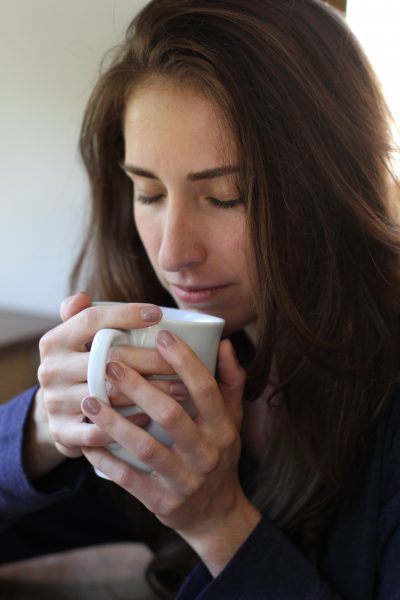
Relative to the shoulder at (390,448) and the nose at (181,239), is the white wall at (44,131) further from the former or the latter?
the shoulder at (390,448)

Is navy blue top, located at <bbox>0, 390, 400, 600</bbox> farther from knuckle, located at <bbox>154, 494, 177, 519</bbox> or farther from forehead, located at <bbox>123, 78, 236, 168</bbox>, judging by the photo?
forehead, located at <bbox>123, 78, 236, 168</bbox>

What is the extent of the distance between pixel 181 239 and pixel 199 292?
9cm

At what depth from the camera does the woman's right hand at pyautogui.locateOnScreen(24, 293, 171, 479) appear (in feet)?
2.06

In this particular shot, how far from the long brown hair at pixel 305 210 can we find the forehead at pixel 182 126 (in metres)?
0.01

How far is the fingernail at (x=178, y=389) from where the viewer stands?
2.14 ft

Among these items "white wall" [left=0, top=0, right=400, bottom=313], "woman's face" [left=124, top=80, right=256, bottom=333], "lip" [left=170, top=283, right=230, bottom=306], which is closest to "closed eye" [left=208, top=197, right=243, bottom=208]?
"woman's face" [left=124, top=80, right=256, bottom=333]

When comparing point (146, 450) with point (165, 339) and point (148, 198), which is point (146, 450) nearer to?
point (165, 339)

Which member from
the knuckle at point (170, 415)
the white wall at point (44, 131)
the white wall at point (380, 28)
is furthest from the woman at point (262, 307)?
the white wall at point (44, 131)

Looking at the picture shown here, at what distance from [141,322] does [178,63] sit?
34 cm

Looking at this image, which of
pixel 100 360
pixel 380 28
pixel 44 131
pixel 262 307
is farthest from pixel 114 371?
pixel 44 131

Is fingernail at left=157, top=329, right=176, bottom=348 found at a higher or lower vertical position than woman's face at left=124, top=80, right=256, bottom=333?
lower

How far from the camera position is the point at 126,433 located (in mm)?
622

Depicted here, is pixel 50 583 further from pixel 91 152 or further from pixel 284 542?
pixel 91 152

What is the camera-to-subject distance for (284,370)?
0.84 metres
